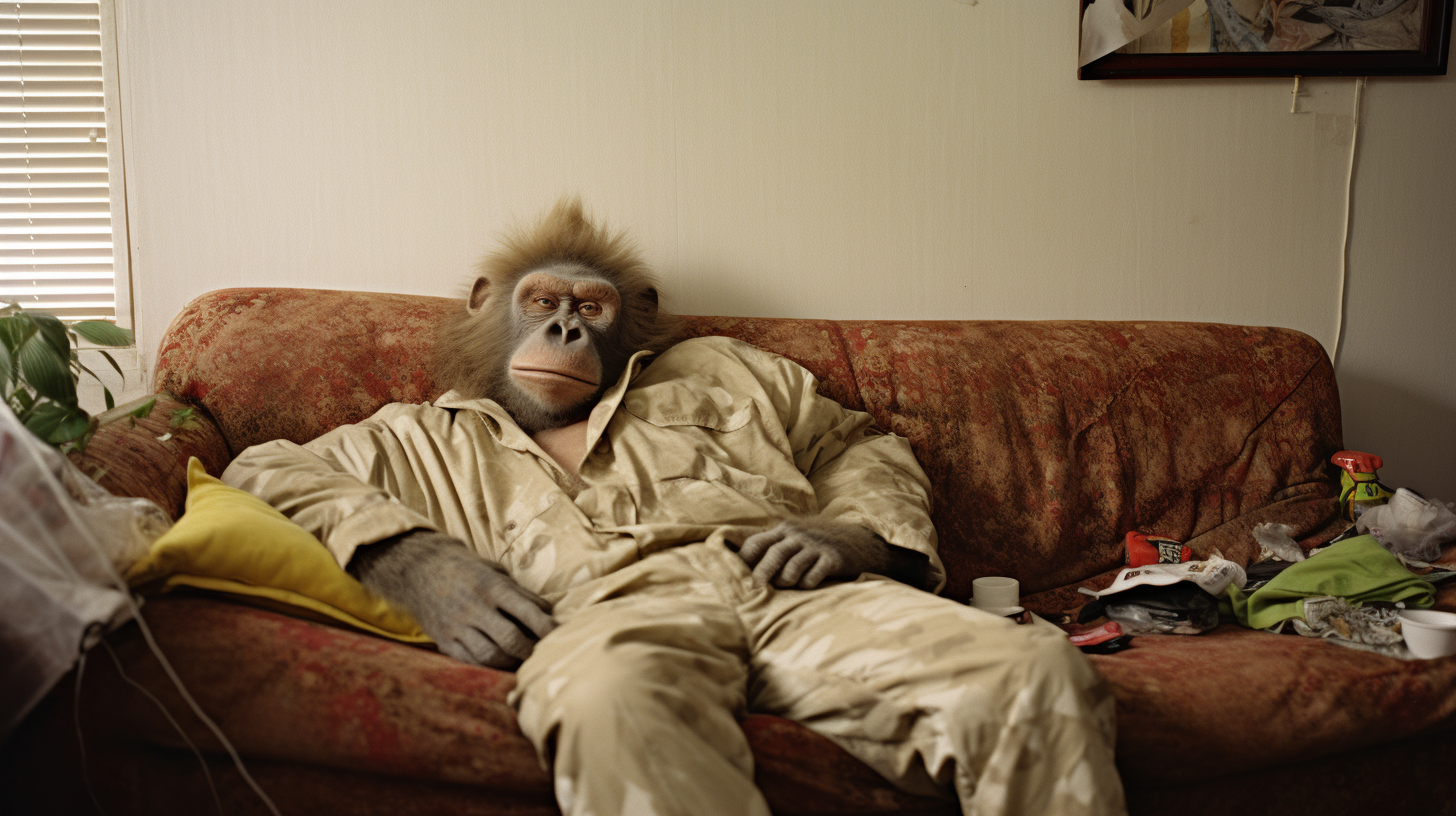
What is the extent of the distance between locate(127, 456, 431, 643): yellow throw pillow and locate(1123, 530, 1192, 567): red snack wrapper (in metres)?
1.40

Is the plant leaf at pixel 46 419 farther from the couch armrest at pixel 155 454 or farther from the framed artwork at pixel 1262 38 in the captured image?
the framed artwork at pixel 1262 38

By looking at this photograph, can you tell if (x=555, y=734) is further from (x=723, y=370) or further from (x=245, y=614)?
(x=723, y=370)

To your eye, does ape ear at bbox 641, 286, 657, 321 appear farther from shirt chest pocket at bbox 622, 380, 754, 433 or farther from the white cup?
the white cup

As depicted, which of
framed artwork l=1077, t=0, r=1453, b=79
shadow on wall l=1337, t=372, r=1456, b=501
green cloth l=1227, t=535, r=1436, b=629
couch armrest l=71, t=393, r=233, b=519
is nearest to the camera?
couch armrest l=71, t=393, r=233, b=519

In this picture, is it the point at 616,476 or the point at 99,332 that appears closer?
the point at 99,332

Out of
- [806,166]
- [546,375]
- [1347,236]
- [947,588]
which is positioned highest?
[806,166]

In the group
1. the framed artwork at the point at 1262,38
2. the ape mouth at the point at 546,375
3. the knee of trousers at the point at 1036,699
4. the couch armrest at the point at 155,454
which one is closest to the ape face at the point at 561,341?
the ape mouth at the point at 546,375

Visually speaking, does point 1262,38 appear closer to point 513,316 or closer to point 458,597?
point 513,316

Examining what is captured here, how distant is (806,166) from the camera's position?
2.13 meters

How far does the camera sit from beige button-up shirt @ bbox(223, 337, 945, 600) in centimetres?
136

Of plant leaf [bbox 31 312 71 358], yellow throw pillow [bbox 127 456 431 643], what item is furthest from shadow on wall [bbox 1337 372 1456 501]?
plant leaf [bbox 31 312 71 358]

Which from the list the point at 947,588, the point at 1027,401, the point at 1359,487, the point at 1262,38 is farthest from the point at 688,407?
the point at 1262,38

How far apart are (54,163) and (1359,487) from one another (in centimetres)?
303

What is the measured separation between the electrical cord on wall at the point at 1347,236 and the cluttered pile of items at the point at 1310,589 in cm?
65
